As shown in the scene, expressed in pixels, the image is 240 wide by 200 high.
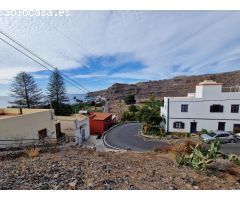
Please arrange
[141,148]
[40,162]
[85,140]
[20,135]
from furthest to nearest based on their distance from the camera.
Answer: [85,140] → [141,148] → [20,135] → [40,162]

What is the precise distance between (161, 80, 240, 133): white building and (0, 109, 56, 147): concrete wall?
37.1ft

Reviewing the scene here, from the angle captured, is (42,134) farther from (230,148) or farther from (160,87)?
(160,87)

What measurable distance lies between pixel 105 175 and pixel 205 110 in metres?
15.1

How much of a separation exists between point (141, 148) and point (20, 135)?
8.57 metres

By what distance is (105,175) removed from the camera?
3922mm

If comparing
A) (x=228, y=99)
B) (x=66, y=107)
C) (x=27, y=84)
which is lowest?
(x=66, y=107)

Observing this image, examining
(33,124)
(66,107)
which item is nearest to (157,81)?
(66,107)

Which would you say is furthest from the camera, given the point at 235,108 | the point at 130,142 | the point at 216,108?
the point at 216,108

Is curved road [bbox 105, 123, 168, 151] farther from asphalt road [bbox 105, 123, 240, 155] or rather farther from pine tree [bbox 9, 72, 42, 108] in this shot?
pine tree [bbox 9, 72, 42, 108]

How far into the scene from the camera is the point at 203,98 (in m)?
16.1

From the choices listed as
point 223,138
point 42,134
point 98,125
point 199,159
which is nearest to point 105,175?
point 199,159

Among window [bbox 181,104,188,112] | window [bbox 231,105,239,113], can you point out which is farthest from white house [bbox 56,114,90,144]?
window [bbox 231,105,239,113]

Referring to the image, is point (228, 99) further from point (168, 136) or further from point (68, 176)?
point (68, 176)

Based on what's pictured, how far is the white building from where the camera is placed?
15.8m
